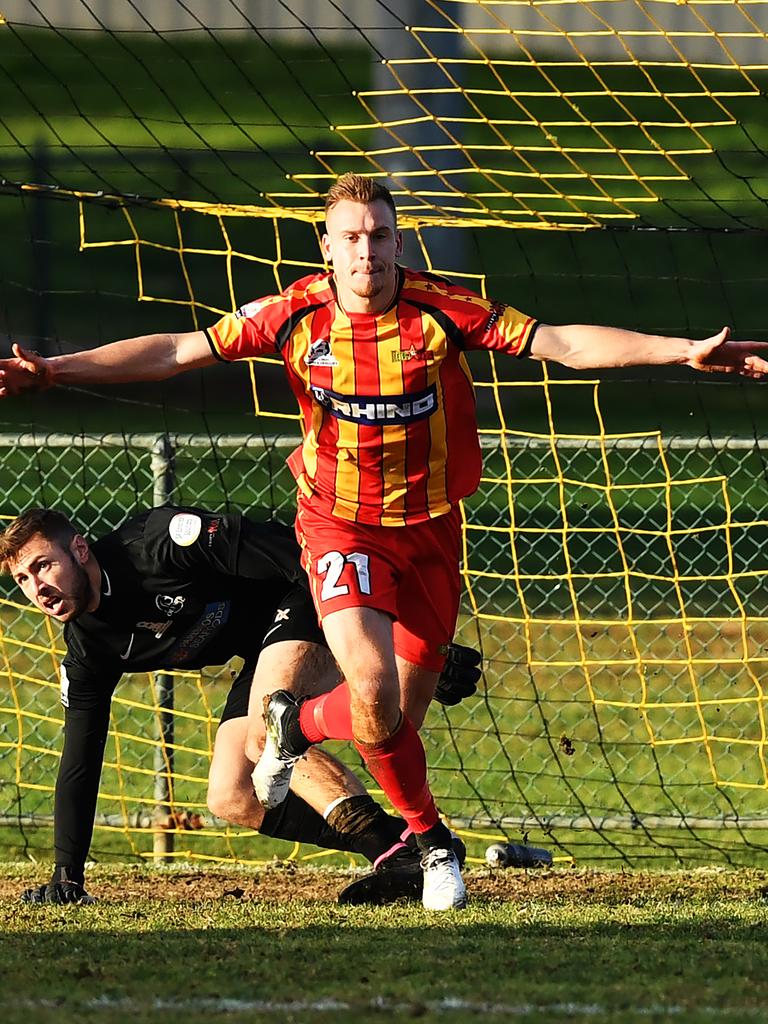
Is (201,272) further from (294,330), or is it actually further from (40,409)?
(294,330)

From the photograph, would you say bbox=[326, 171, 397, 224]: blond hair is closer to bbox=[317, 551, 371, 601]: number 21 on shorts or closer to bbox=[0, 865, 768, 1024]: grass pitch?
bbox=[317, 551, 371, 601]: number 21 on shorts

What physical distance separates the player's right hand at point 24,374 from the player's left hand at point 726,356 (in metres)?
1.84

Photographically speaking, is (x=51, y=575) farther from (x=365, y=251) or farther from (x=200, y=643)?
(x=365, y=251)

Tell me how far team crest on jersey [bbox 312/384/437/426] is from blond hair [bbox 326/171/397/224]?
0.53m

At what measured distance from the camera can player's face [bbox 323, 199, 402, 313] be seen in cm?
491

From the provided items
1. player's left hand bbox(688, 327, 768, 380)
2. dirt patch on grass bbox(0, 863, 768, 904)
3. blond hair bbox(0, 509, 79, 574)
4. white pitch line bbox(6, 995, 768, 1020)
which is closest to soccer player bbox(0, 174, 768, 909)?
player's left hand bbox(688, 327, 768, 380)

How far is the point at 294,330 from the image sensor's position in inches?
199

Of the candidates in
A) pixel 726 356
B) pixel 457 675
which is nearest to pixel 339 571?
pixel 457 675

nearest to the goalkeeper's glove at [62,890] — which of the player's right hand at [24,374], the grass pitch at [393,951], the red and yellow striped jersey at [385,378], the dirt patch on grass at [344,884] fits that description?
the grass pitch at [393,951]

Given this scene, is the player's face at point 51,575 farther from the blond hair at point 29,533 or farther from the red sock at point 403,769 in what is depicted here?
the red sock at point 403,769

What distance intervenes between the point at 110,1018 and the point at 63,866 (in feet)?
5.83

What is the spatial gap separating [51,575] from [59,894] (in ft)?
3.26

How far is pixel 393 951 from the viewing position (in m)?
4.32

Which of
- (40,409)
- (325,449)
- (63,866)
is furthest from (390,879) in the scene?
(40,409)
